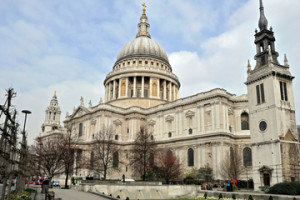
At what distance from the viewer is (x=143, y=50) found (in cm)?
8194

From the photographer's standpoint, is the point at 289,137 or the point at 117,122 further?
the point at 117,122

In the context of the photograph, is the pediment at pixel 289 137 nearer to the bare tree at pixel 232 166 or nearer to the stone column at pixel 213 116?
the bare tree at pixel 232 166

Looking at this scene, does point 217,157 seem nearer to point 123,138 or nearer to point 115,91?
point 123,138

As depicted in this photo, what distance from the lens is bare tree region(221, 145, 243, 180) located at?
4544cm

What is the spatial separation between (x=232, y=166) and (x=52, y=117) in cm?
6598

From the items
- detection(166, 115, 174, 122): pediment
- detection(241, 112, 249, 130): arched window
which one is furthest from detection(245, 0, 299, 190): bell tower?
detection(166, 115, 174, 122): pediment

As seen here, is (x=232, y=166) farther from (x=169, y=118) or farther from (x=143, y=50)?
(x=143, y=50)

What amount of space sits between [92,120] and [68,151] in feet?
74.7

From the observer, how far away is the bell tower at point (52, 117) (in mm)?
91625

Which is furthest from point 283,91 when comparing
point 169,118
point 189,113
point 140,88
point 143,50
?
point 143,50

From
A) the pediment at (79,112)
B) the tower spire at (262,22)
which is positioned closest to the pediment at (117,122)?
the pediment at (79,112)

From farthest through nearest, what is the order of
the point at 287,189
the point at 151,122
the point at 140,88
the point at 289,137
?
the point at 140,88 < the point at 151,122 < the point at 289,137 < the point at 287,189

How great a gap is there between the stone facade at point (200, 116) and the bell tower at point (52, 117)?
1.49 ft

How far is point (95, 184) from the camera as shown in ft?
105
